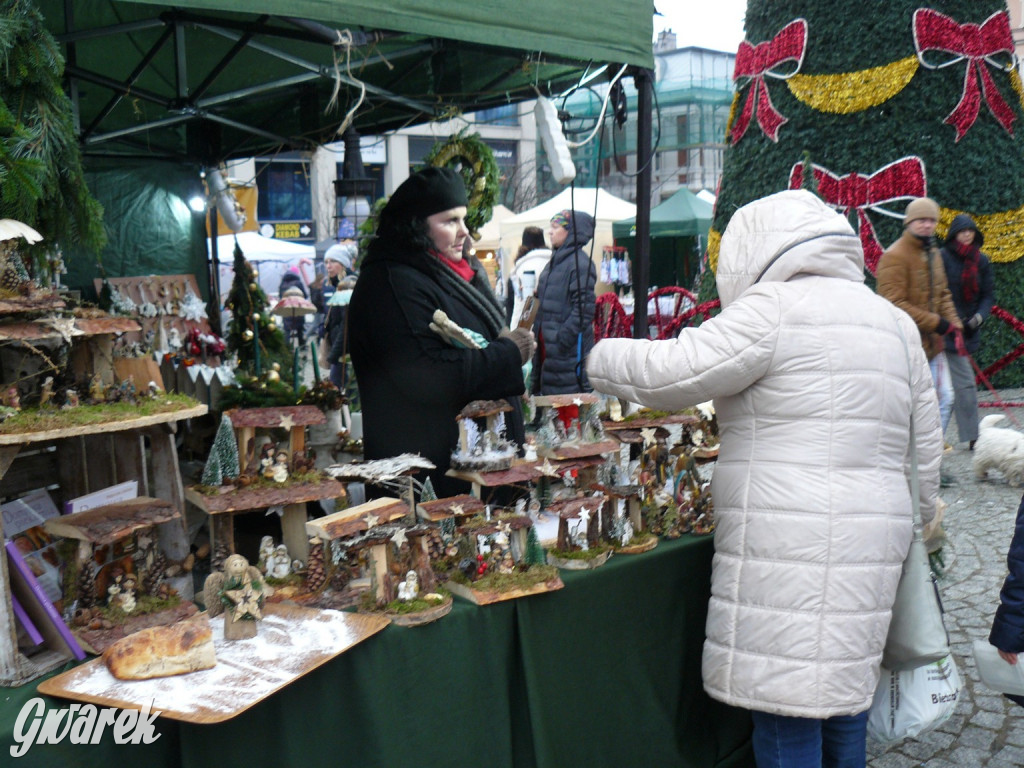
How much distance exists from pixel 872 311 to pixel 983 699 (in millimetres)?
2080

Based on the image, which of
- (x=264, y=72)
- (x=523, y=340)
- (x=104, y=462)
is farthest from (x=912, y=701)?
(x=264, y=72)

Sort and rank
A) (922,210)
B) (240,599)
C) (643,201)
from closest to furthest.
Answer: (240,599)
(643,201)
(922,210)

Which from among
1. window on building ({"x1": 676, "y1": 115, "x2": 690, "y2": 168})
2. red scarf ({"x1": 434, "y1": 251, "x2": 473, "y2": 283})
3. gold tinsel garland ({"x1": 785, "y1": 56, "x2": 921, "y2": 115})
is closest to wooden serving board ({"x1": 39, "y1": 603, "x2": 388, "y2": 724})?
red scarf ({"x1": 434, "y1": 251, "x2": 473, "y2": 283})

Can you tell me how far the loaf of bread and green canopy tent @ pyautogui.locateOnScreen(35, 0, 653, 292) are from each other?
4.32ft

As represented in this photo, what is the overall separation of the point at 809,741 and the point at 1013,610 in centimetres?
63

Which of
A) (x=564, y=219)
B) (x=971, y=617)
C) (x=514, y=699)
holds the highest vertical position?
(x=564, y=219)

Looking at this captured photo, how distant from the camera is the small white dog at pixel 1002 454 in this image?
5.93 m

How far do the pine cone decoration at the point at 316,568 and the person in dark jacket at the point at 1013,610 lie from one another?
66.7 inches

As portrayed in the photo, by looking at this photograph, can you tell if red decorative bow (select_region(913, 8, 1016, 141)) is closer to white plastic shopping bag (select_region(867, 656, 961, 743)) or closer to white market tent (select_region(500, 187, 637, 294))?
white market tent (select_region(500, 187, 637, 294))

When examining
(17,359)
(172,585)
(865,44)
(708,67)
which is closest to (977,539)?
(172,585)

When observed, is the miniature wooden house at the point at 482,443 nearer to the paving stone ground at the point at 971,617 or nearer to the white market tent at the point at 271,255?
the paving stone ground at the point at 971,617

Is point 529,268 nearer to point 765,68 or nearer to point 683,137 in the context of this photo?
point 765,68

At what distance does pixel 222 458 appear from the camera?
2.31m

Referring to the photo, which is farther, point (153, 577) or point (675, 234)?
point (675, 234)
